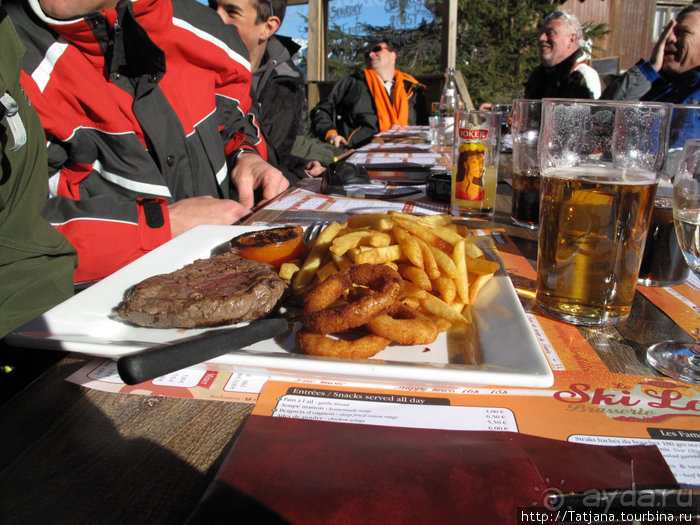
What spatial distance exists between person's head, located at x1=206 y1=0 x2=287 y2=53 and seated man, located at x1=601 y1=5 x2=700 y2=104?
4655 mm

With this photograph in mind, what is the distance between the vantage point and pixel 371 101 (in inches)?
340

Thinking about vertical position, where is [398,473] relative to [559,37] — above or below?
below

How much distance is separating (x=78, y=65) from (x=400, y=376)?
2368 mm

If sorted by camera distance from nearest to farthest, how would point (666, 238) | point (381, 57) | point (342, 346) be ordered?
point (342, 346) → point (666, 238) → point (381, 57)

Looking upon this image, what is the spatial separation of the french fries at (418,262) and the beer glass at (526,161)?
74cm

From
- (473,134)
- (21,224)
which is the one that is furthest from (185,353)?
(473,134)

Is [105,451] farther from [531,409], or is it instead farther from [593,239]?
[593,239]

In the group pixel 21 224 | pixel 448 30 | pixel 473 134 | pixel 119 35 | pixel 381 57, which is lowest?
pixel 21 224

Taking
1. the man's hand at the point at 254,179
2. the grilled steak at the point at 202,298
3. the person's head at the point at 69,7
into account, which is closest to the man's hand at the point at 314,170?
the man's hand at the point at 254,179

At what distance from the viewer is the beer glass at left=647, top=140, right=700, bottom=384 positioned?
953 mm

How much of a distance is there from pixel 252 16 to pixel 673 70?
555 cm

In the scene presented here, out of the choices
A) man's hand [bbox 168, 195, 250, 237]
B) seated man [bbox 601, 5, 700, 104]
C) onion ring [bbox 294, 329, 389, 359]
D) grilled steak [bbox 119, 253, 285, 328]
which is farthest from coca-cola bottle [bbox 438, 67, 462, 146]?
onion ring [bbox 294, 329, 389, 359]

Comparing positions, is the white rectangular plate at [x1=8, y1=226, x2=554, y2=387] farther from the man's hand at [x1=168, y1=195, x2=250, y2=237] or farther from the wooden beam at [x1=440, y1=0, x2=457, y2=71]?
the wooden beam at [x1=440, y1=0, x2=457, y2=71]

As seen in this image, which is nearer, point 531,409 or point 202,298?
point 531,409
